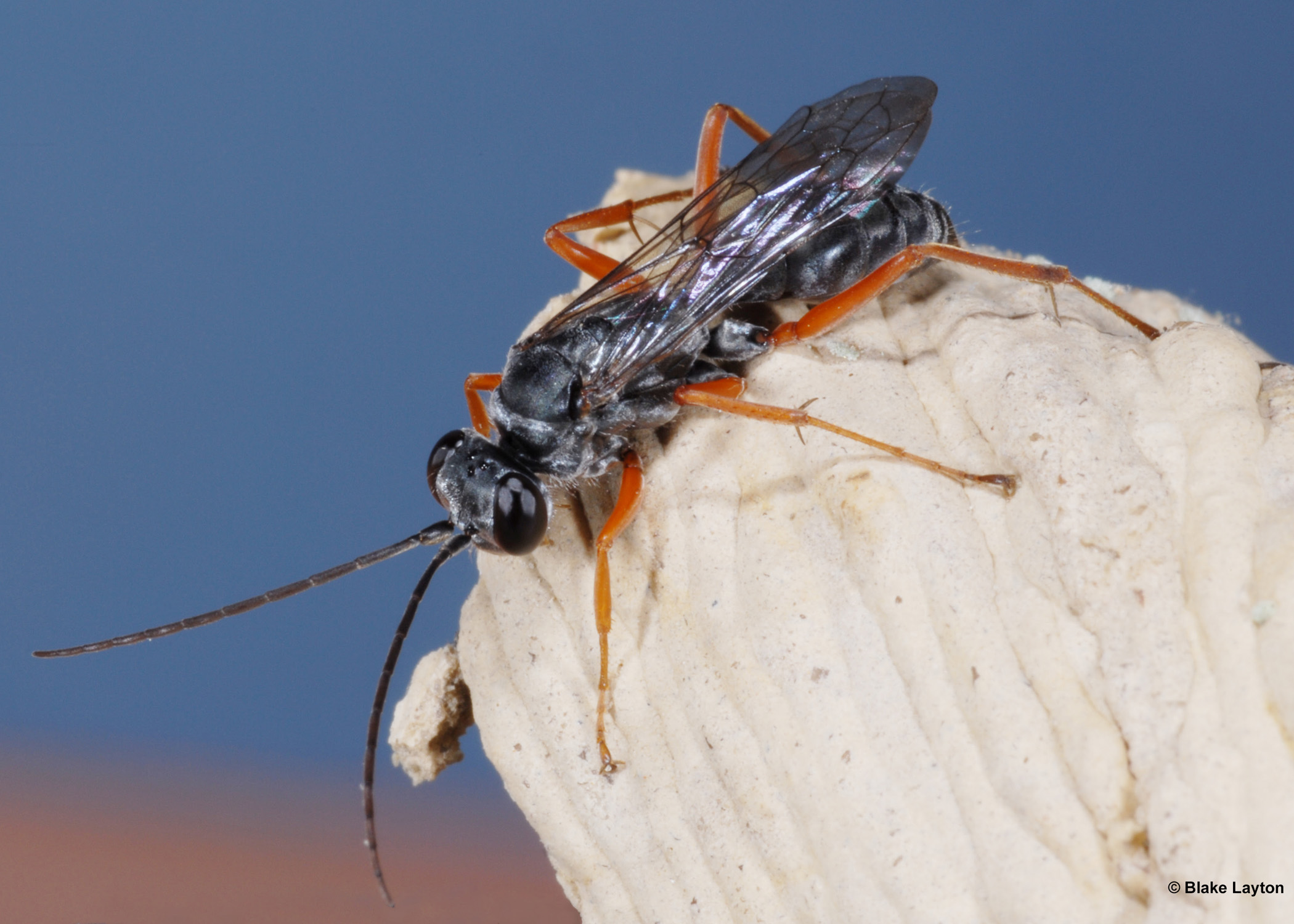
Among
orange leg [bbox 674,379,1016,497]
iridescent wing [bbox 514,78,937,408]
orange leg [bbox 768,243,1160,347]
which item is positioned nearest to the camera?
orange leg [bbox 674,379,1016,497]

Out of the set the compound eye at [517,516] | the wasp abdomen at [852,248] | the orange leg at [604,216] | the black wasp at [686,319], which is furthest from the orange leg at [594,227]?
the compound eye at [517,516]

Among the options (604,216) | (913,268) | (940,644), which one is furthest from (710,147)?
(940,644)

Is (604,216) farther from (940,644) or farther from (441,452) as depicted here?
(940,644)

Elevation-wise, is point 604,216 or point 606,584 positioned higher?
point 604,216

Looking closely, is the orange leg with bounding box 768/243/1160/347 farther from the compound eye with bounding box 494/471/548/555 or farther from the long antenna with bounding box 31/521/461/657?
the long antenna with bounding box 31/521/461/657

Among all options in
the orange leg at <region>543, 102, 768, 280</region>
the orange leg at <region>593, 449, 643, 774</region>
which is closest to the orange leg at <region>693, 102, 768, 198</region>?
the orange leg at <region>543, 102, 768, 280</region>

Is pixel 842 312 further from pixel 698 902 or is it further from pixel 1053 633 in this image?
pixel 698 902

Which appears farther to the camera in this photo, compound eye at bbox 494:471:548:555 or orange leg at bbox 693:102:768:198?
orange leg at bbox 693:102:768:198

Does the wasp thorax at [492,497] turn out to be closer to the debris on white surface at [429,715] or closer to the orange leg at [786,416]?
the orange leg at [786,416]
